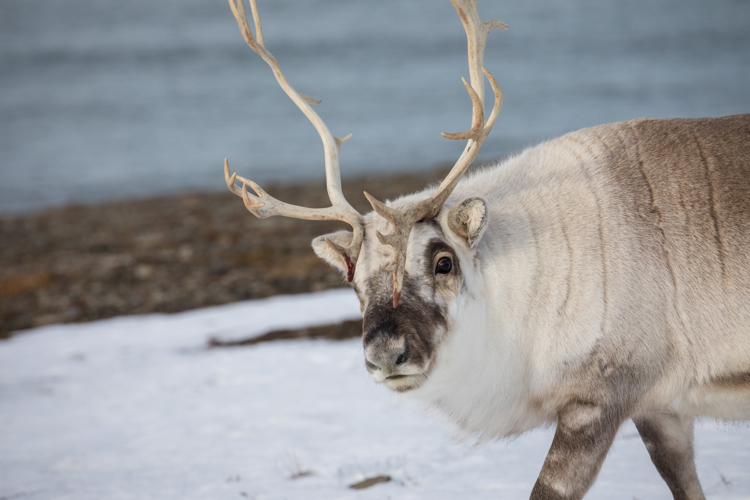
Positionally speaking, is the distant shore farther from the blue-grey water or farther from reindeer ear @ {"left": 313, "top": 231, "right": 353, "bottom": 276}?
reindeer ear @ {"left": 313, "top": 231, "right": 353, "bottom": 276}

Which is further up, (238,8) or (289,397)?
(238,8)

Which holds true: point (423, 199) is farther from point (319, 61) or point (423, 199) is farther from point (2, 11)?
point (2, 11)

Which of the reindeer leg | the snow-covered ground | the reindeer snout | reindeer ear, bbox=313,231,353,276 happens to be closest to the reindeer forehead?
reindeer ear, bbox=313,231,353,276

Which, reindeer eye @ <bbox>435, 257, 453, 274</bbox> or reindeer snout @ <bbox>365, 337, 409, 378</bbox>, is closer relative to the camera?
reindeer snout @ <bbox>365, 337, 409, 378</bbox>

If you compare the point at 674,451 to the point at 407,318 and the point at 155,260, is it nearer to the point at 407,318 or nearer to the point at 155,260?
the point at 407,318

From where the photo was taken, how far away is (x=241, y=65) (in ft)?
141

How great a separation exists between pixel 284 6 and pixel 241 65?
66.1 ft

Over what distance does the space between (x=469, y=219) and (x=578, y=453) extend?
1.07 m

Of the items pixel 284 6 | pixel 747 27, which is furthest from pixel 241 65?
pixel 747 27

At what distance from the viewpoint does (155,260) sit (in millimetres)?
9906

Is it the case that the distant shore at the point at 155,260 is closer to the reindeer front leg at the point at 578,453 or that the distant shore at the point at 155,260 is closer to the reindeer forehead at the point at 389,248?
the reindeer forehead at the point at 389,248

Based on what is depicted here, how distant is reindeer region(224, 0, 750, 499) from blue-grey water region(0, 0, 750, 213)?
516 inches

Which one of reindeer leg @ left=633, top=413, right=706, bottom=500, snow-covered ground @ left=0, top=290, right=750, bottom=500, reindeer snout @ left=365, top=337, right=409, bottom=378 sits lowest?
snow-covered ground @ left=0, top=290, right=750, bottom=500

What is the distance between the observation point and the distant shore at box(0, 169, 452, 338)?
8.34 metres
